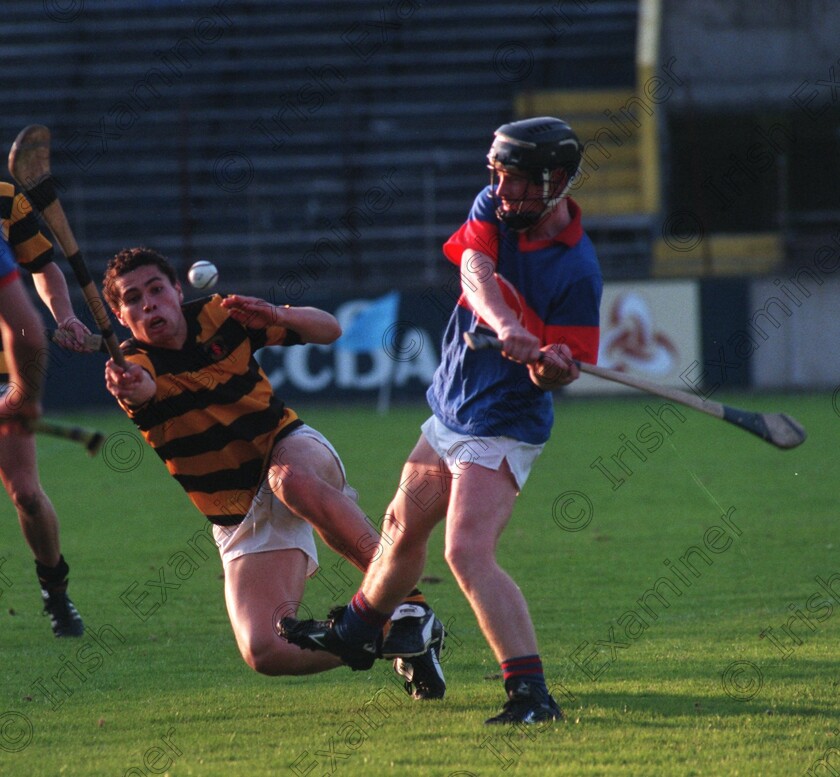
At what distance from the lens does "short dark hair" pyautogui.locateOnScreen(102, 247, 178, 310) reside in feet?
16.2

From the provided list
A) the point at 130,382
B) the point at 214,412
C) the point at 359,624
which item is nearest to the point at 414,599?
the point at 359,624

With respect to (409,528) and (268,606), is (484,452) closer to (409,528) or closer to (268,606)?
(409,528)

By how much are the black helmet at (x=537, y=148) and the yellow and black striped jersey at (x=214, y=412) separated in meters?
1.15

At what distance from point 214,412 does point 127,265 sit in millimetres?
597

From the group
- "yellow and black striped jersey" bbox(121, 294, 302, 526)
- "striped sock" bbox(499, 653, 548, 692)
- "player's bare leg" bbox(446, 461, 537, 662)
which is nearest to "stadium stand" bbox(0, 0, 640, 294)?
"yellow and black striped jersey" bbox(121, 294, 302, 526)

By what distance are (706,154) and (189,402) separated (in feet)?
61.6

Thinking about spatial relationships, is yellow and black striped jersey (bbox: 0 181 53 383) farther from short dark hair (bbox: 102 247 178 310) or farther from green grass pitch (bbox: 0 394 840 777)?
green grass pitch (bbox: 0 394 840 777)

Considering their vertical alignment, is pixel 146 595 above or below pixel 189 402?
below

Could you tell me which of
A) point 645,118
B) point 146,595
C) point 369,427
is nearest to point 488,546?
point 146,595

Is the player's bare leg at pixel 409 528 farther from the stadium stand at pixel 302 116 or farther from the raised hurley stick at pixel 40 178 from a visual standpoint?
the stadium stand at pixel 302 116

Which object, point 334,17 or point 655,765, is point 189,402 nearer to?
point 655,765

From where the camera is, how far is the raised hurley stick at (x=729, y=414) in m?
4.38

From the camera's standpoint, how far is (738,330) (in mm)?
17109

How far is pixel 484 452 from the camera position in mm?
4398
